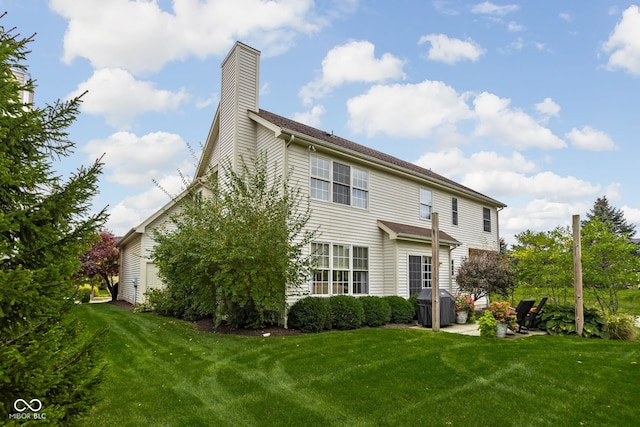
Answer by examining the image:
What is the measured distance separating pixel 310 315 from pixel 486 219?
1462 cm

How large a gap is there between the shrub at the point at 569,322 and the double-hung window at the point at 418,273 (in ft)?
15.2

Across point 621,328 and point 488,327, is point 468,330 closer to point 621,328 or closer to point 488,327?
point 488,327

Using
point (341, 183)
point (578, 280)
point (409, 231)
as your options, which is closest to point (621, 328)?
point (578, 280)

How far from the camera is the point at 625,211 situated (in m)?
39.6

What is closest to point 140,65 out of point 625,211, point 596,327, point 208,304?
point 208,304

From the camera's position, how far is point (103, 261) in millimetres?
24281

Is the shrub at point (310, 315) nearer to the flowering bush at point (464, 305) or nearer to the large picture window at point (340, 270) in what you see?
the large picture window at point (340, 270)

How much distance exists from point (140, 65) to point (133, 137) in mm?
4645

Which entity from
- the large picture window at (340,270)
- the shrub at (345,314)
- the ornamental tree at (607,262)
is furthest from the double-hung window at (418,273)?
the ornamental tree at (607,262)

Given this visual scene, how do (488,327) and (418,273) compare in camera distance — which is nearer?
(488,327)

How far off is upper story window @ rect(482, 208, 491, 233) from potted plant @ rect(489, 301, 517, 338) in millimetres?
11530

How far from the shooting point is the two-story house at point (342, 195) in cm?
1284

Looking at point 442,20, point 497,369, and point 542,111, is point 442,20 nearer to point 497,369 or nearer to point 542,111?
point 542,111

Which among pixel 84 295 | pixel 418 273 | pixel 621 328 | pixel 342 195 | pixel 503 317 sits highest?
pixel 342 195
